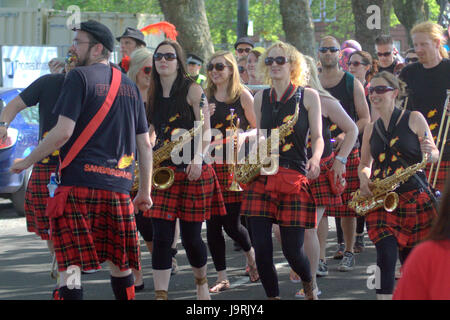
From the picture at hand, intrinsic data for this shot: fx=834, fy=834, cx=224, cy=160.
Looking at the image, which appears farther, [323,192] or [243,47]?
[243,47]

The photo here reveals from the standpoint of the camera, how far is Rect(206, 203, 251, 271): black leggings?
6.72m

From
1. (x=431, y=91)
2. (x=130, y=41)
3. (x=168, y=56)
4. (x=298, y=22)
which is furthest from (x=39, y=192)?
(x=298, y=22)

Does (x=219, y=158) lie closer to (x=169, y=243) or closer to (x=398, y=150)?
(x=169, y=243)

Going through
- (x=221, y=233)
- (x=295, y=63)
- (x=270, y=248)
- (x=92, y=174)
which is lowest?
(x=221, y=233)

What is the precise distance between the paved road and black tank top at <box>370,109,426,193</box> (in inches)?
50.9

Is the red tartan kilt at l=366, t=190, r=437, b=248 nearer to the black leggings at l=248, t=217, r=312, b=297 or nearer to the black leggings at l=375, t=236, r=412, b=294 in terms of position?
the black leggings at l=375, t=236, r=412, b=294

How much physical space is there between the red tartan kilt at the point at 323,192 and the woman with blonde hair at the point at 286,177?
796 mm

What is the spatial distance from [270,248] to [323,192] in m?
1.16

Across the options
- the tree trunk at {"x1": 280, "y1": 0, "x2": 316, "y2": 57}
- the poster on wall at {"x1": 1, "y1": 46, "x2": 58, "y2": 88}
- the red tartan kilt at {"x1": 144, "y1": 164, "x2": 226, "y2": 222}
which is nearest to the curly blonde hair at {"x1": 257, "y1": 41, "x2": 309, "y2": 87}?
the red tartan kilt at {"x1": 144, "y1": 164, "x2": 226, "y2": 222}

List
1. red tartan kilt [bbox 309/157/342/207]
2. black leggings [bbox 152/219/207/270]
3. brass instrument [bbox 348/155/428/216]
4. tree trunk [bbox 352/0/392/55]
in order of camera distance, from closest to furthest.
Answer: brass instrument [bbox 348/155/428/216], black leggings [bbox 152/219/207/270], red tartan kilt [bbox 309/157/342/207], tree trunk [bbox 352/0/392/55]

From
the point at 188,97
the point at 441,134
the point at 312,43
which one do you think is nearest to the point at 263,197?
the point at 188,97

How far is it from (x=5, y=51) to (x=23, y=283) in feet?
47.6

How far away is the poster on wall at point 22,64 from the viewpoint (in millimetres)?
20531

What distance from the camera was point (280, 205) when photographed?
5734 mm
